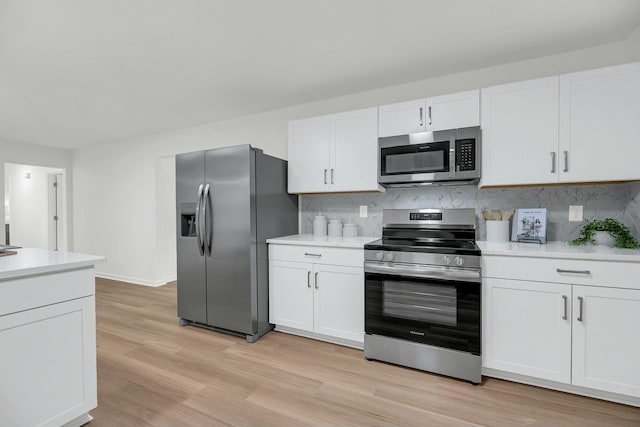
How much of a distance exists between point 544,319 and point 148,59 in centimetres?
354

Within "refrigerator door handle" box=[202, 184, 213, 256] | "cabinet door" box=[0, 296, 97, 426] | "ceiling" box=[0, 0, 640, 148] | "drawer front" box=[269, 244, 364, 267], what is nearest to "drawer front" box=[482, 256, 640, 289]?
"drawer front" box=[269, 244, 364, 267]

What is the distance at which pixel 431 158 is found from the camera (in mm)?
2514

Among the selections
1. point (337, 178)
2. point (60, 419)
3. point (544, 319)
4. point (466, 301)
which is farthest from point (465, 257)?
point (60, 419)

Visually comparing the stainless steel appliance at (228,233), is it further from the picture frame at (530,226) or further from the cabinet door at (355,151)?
the picture frame at (530,226)

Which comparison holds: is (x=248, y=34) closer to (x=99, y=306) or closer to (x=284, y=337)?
(x=284, y=337)

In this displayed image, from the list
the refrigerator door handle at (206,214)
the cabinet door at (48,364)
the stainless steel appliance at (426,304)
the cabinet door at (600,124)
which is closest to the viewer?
the cabinet door at (48,364)

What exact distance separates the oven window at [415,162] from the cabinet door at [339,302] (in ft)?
3.11

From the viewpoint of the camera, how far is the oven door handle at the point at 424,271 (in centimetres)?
209

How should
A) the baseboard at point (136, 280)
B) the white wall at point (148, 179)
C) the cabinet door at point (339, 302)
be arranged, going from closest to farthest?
the cabinet door at point (339, 302), the white wall at point (148, 179), the baseboard at point (136, 280)

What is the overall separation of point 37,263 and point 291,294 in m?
1.86

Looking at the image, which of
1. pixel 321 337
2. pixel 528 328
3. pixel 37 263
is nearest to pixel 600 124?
pixel 528 328

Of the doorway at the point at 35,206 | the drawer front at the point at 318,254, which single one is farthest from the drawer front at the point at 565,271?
the doorway at the point at 35,206

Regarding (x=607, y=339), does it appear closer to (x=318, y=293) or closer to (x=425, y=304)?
(x=425, y=304)

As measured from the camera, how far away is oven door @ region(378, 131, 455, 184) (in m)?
2.46
